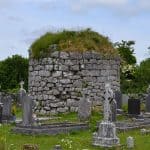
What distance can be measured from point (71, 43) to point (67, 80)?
174 centimetres

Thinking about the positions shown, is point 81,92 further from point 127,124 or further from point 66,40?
point 127,124

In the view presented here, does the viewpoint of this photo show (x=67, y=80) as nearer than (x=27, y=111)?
No

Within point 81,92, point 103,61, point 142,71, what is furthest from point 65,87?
Result: point 142,71

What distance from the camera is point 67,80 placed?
22562 millimetres

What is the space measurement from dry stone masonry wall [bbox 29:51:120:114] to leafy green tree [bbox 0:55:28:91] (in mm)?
24716

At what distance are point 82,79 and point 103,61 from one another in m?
1.35

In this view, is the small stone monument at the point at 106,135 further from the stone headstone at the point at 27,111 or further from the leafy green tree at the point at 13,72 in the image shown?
the leafy green tree at the point at 13,72

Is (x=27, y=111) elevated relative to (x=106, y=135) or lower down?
elevated

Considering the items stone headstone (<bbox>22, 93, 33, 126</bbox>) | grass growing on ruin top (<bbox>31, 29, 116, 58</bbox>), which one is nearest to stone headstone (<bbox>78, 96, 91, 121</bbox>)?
stone headstone (<bbox>22, 93, 33, 126</bbox>)

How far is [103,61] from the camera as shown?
2327 cm

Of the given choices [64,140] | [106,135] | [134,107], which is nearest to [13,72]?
[134,107]

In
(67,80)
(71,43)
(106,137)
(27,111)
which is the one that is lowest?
(106,137)

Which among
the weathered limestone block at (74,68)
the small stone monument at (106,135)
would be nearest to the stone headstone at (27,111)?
the small stone monument at (106,135)

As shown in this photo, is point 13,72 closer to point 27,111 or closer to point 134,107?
point 134,107
